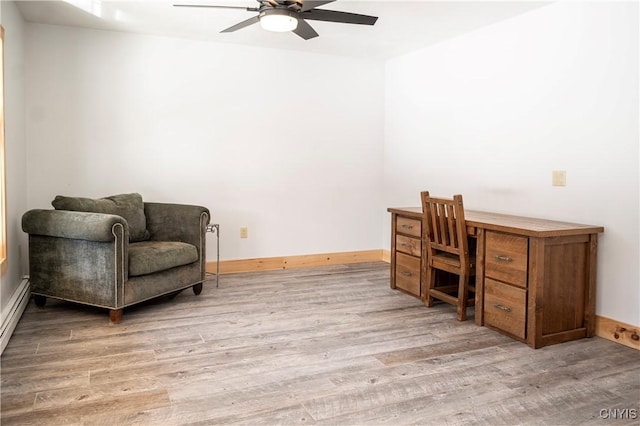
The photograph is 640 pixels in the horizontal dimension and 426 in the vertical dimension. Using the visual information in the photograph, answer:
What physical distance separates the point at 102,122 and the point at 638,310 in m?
4.30

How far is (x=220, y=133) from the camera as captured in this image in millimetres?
4715

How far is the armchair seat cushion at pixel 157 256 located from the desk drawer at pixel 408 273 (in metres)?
1.69

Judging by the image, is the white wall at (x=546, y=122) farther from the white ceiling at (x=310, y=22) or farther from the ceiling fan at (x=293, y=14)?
the ceiling fan at (x=293, y=14)

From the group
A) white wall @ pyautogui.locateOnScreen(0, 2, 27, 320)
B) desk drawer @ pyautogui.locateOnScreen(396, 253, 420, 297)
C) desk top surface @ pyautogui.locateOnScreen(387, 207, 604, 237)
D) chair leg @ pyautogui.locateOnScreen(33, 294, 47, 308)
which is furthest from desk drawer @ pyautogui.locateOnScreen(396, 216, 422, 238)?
white wall @ pyautogui.locateOnScreen(0, 2, 27, 320)

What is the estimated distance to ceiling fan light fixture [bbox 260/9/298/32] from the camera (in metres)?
2.93

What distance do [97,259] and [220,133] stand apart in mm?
1920

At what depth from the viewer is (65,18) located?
3.91 m

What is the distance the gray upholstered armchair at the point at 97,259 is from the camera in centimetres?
319

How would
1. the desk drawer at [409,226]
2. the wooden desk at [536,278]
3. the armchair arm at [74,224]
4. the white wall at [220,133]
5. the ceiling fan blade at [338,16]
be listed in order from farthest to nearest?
A: the white wall at [220,133], the desk drawer at [409,226], the armchair arm at [74,224], the ceiling fan blade at [338,16], the wooden desk at [536,278]

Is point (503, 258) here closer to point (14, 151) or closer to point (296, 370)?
point (296, 370)

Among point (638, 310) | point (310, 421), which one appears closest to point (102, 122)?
point (310, 421)

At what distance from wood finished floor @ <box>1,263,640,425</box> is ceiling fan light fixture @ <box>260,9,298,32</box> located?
194 cm

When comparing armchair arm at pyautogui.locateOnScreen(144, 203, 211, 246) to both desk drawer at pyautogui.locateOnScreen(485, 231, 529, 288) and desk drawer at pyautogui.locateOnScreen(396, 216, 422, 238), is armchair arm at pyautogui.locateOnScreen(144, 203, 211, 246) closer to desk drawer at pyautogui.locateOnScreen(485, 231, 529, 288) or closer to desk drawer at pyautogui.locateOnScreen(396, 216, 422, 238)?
desk drawer at pyautogui.locateOnScreen(396, 216, 422, 238)

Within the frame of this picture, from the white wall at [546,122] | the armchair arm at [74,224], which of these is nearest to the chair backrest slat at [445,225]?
the white wall at [546,122]
